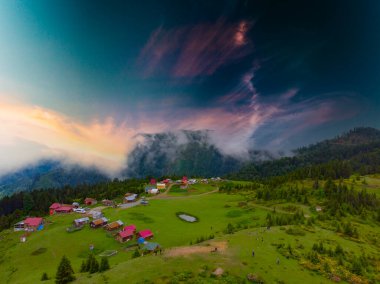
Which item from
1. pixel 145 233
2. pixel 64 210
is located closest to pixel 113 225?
pixel 145 233

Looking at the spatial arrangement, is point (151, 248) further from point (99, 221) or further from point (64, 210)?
point (64, 210)

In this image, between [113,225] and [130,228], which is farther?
[113,225]

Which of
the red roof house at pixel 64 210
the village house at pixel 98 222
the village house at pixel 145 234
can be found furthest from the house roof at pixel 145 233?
the red roof house at pixel 64 210

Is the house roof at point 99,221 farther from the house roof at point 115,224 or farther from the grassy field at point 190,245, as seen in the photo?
the house roof at point 115,224

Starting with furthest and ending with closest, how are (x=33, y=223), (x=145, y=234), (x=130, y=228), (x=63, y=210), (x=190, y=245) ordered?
(x=63, y=210) < (x=33, y=223) < (x=130, y=228) < (x=145, y=234) < (x=190, y=245)

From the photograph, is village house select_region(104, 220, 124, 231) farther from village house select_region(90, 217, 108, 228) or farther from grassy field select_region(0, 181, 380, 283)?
village house select_region(90, 217, 108, 228)

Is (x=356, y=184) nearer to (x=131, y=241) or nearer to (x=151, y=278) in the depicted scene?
(x=131, y=241)

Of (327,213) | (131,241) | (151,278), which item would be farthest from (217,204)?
(151,278)

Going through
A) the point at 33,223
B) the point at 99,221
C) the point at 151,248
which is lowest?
the point at 33,223
